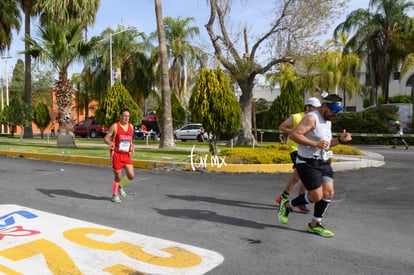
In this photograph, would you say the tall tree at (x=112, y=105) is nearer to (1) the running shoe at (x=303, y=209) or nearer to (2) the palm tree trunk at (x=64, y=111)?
(2) the palm tree trunk at (x=64, y=111)

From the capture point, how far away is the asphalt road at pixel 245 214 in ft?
13.2

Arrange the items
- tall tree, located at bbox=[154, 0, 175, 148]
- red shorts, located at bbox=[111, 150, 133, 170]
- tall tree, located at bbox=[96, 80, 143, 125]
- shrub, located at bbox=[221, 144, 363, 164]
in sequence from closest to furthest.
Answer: red shorts, located at bbox=[111, 150, 133, 170] → shrub, located at bbox=[221, 144, 363, 164] → tall tree, located at bbox=[154, 0, 175, 148] → tall tree, located at bbox=[96, 80, 143, 125]

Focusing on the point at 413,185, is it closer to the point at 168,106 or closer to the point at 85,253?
the point at 85,253

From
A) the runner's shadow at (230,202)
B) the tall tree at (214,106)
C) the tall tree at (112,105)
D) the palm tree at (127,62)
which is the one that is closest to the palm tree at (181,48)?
A: the palm tree at (127,62)

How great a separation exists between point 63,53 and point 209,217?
14043 mm

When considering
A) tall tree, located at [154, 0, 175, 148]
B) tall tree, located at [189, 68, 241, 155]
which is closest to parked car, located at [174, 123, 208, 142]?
tall tree, located at [154, 0, 175, 148]

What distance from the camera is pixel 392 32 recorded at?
28484 millimetres

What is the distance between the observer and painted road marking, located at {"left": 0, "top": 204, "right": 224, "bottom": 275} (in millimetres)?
3779

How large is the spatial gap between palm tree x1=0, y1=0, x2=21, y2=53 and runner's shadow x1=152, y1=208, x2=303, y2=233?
26.4 m

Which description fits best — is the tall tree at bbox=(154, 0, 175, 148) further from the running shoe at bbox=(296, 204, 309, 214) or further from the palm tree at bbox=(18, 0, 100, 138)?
the running shoe at bbox=(296, 204, 309, 214)

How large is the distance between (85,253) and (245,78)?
15485 mm

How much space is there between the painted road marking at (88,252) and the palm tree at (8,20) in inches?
1033

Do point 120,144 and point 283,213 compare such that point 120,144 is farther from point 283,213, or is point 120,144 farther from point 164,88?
point 164,88

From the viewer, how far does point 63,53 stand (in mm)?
17203
